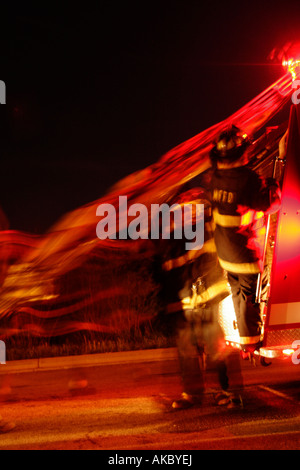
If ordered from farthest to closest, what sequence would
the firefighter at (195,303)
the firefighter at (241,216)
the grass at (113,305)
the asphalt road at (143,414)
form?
the grass at (113,305) < the firefighter at (195,303) < the firefighter at (241,216) < the asphalt road at (143,414)

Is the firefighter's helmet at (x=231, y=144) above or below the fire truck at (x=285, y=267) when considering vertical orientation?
above

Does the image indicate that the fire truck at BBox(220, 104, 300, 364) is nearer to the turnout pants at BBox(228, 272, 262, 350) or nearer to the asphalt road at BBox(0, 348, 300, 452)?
the turnout pants at BBox(228, 272, 262, 350)

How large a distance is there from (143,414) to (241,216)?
224cm

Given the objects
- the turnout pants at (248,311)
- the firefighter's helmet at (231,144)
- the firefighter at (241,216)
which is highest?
the firefighter's helmet at (231,144)

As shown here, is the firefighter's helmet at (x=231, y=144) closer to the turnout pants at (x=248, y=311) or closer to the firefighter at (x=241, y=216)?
the firefighter at (x=241, y=216)

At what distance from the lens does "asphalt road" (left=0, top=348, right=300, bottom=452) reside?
4.79m

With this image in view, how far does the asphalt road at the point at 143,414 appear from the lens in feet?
15.7

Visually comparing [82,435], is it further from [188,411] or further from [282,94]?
[282,94]

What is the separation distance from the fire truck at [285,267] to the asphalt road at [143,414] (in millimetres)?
674

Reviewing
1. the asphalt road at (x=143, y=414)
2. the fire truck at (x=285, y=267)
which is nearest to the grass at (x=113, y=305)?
the asphalt road at (x=143, y=414)

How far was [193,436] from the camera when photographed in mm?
4883

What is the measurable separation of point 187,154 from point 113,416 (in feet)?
9.58

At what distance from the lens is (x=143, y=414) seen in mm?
5699

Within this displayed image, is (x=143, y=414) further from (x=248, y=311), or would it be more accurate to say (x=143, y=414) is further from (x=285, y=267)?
(x=285, y=267)
